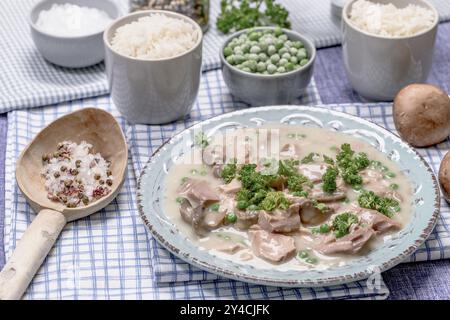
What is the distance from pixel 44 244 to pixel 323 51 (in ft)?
6.76

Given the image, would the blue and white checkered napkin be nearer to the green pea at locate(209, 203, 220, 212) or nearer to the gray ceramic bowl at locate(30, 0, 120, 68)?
the green pea at locate(209, 203, 220, 212)

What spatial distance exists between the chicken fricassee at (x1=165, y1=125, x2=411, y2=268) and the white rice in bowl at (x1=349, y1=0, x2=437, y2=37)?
0.63 meters

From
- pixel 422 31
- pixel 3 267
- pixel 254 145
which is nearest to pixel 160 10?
pixel 254 145

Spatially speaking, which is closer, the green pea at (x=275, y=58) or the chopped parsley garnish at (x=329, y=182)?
the chopped parsley garnish at (x=329, y=182)

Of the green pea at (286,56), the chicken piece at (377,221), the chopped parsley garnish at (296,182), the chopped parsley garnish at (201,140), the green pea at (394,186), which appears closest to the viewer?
the chicken piece at (377,221)

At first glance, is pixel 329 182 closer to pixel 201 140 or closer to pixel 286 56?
pixel 201 140

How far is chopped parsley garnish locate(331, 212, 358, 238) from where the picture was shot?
2.88 meters

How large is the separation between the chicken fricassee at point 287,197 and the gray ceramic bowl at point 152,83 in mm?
347

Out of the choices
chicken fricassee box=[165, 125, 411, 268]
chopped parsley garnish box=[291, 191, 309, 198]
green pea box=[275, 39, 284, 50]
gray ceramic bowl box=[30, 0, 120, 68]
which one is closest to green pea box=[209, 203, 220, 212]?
chicken fricassee box=[165, 125, 411, 268]

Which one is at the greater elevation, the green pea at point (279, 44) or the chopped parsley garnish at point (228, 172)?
the green pea at point (279, 44)

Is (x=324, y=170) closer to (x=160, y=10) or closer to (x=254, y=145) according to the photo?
(x=254, y=145)

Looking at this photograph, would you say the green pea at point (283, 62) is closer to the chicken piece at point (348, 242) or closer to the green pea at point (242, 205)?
the green pea at point (242, 205)

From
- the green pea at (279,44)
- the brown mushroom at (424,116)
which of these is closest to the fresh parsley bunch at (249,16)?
the green pea at (279,44)

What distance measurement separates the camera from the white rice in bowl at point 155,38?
3604 millimetres
